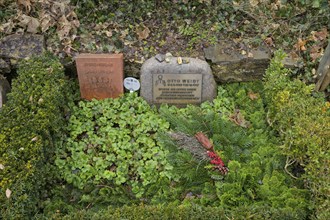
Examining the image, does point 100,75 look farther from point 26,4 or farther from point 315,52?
point 315,52

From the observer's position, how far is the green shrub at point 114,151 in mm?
4305

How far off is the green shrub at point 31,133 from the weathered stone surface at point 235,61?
1.80 meters

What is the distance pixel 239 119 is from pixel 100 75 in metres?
1.73

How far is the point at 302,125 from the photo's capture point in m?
4.07

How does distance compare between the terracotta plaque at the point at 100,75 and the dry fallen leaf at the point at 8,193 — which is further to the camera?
the terracotta plaque at the point at 100,75

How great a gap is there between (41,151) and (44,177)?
0.30 m

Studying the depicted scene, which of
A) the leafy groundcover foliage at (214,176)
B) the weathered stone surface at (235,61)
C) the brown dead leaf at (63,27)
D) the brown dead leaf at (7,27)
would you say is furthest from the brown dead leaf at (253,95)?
the brown dead leaf at (7,27)

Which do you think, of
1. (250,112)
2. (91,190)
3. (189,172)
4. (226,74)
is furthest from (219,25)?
(91,190)

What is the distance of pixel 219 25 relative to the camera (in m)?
Answer: 5.31

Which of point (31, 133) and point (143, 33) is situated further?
point (143, 33)

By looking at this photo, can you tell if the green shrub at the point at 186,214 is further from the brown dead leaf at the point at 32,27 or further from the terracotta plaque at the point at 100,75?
the brown dead leaf at the point at 32,27

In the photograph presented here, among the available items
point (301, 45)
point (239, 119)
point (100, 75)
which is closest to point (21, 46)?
point (100, 75)

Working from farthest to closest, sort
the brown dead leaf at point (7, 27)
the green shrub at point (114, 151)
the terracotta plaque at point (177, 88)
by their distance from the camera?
1. the brown dead leaf at point (7, 27)
2. the terracotta plaque at point (177, 88)
3. the green shrub at point (114, 151)

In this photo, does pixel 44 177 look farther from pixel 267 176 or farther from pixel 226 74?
pixel 226 74
